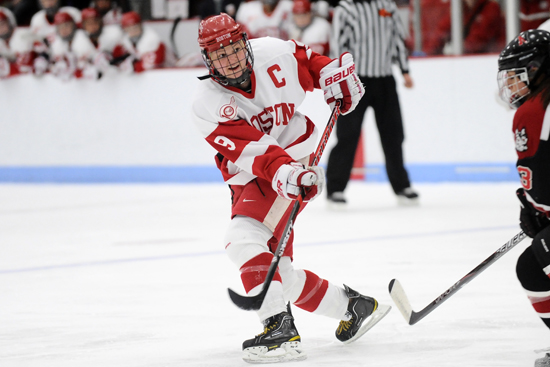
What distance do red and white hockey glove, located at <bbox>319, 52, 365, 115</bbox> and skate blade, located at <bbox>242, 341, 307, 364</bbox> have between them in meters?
0.69

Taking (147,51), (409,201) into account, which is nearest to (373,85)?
(409,201)

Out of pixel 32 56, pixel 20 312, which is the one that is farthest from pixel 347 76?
pixel 32 56

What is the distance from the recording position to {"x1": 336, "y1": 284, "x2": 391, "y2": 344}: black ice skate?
7.93ft

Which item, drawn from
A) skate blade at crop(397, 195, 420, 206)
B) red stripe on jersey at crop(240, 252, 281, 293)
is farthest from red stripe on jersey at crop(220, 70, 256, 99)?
skate blade at crop(397, 195, 420, 206)

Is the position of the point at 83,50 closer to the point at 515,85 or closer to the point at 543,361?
the point at 515,85

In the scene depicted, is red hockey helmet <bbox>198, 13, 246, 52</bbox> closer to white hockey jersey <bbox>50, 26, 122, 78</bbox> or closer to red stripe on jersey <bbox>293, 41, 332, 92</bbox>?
red stripe on jersey <bbox>293, 41, 332, 92</bbox>

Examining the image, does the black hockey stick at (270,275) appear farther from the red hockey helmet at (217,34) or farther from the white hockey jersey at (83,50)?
the white hockey jersey at (83,50)

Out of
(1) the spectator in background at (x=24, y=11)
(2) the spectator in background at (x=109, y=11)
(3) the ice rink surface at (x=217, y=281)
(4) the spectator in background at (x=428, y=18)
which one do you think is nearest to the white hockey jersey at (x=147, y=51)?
(2) the spectator in background at (x=109, y=11)

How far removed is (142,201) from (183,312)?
12.0 feet

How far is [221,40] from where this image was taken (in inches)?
91.4

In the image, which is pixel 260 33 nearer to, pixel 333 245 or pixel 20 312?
pixel 333 245

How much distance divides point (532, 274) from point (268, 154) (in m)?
0.69

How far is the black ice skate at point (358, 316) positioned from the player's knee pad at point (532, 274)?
0.52 meters

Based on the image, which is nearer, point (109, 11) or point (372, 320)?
point (372, 320)
